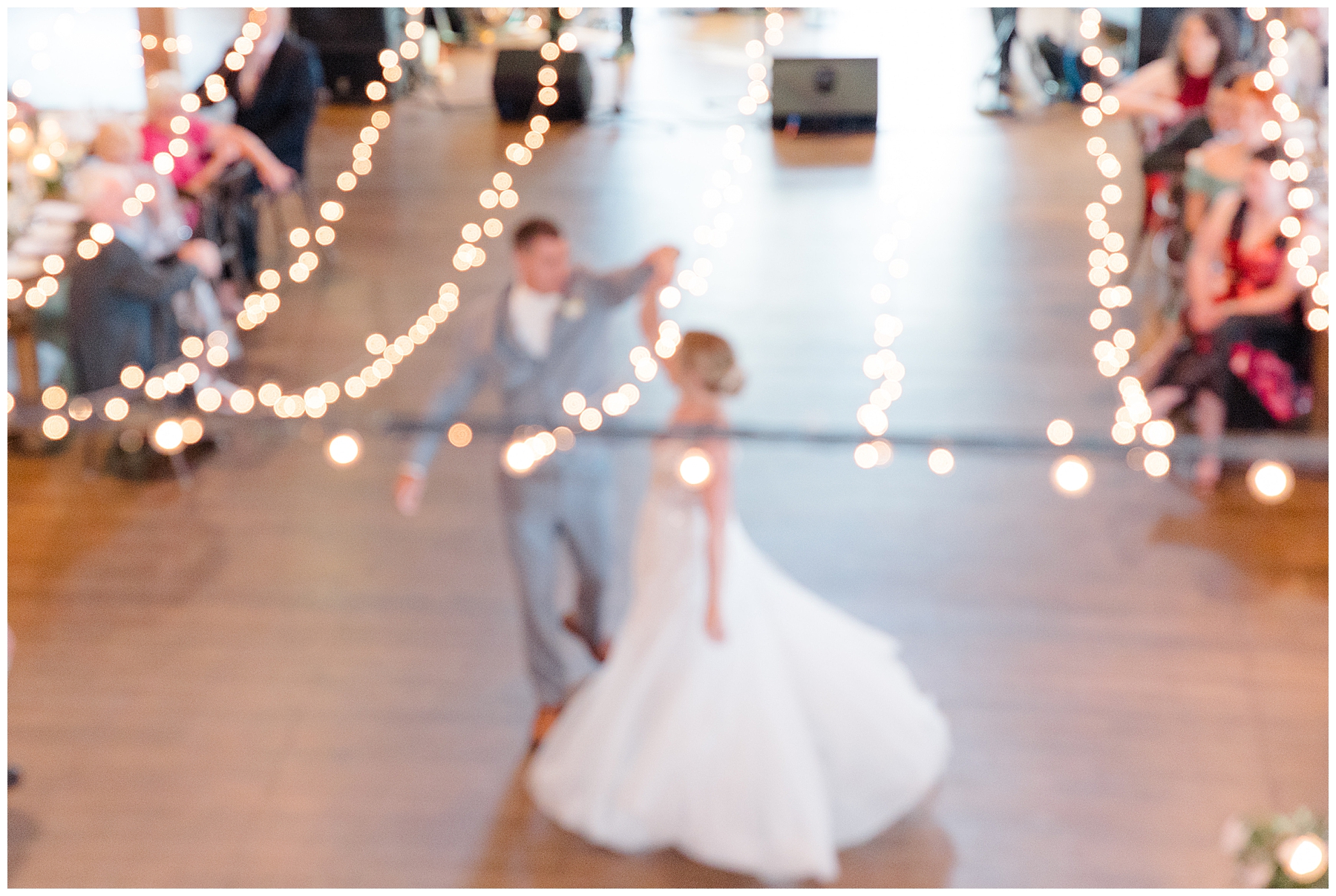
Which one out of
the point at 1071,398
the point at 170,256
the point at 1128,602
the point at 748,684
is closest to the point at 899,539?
the point at 1128,602

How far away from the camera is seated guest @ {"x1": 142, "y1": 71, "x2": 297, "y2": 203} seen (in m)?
5.55

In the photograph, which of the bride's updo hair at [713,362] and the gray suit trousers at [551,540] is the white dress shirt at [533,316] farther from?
the bride's updo hair at [713,362]

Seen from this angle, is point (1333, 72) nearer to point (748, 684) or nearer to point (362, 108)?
point (748, 684)

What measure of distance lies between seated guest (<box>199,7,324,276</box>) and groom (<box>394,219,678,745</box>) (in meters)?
3.20

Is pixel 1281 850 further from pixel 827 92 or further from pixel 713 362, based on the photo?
pixel 827 92

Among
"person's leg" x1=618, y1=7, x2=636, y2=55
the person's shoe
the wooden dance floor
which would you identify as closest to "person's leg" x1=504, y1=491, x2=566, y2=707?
the person's shoe

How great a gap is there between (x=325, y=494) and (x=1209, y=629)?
2.78 meters

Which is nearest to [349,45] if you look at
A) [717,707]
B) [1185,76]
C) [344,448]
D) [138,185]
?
[138,185]

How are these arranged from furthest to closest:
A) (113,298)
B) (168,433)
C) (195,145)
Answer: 1. (195,145)
2. (113,298)
3. (168,433)

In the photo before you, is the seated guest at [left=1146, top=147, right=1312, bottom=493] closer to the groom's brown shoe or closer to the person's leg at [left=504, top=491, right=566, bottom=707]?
the groom's brown shoe

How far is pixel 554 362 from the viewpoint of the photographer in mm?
3293

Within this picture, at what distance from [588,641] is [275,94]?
11.4 feet

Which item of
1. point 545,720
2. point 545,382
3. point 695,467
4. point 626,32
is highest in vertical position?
point 626,32

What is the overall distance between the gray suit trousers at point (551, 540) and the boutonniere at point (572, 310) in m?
0.35
